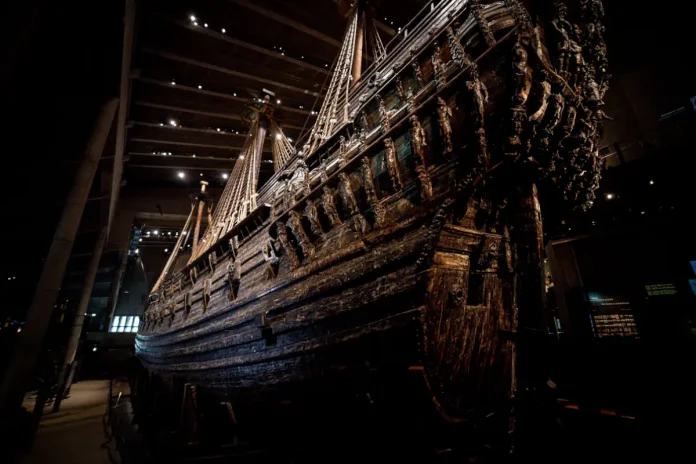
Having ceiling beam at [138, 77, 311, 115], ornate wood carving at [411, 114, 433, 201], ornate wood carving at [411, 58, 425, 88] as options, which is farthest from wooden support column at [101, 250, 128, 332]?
ornate wood carving at [411, 114, 433, 201]

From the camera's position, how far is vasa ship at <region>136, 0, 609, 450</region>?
1.81 metres

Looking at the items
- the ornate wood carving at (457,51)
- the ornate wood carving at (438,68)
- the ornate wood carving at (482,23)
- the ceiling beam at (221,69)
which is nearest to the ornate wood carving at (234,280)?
the ornate wood carving at (438,68)

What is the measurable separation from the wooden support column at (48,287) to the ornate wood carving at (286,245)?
198 inches

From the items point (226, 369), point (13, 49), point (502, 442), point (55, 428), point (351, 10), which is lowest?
point (55, 428)

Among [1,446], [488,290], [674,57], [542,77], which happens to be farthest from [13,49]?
[674,57]

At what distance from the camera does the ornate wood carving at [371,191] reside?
2333 mm

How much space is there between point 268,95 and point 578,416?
10922 millimetres

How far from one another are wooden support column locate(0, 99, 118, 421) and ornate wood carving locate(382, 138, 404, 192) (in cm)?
654

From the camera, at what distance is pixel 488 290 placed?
7.26ft

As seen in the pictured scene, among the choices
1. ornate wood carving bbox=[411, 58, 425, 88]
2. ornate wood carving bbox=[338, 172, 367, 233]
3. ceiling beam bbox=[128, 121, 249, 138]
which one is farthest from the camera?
ceiling beam bbox=[128, 121, 249, 138]

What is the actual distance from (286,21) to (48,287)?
9.17 m

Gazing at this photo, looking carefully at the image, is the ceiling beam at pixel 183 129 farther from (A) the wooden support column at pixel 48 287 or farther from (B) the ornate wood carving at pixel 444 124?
(B) the ornate wood carving at pixel 444 124

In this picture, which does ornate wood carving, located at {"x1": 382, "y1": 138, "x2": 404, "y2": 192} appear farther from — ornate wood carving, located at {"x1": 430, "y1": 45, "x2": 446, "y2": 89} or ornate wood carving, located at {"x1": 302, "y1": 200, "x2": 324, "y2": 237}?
ornate wood carving, located at {"x1": 302, "y1": 200, "x2": 324, "y2": 237}

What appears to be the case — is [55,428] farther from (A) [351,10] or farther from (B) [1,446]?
(A) [351,10]
